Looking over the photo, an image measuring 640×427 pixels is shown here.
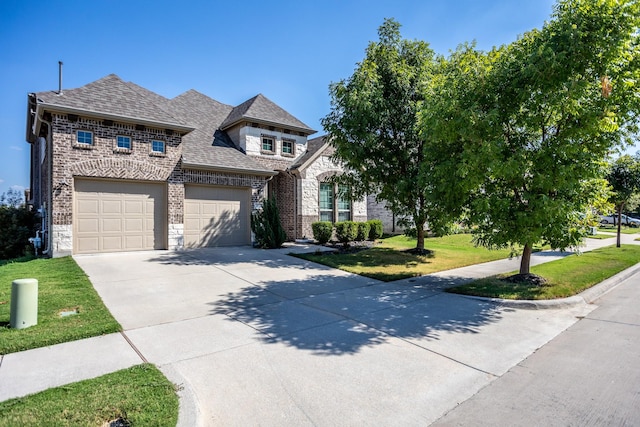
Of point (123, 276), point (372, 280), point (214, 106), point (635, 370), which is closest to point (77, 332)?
point (123, 276)

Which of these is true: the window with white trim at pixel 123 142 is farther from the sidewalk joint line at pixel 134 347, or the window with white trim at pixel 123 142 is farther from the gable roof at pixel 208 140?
the sidewalk joint line at pixel 134 347

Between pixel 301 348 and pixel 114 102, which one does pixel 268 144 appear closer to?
pixel 114 102

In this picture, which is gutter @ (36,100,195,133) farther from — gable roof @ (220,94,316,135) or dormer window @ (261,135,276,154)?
dormer window @ (261,135,276,154)

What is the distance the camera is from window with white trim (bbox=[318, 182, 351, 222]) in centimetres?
1994

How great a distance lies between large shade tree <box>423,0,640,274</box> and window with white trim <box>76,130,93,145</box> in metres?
11.4

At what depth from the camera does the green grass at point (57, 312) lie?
16.5 feet

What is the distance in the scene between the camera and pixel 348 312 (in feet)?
22.2

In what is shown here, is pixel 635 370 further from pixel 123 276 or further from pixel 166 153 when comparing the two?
pixel 166 153

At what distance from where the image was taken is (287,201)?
19453 millimetres

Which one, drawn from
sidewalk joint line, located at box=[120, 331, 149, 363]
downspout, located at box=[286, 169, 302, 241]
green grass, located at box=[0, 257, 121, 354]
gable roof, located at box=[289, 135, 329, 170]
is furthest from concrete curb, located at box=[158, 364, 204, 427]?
gable roof, located at box=[289, 135, 329, 170]

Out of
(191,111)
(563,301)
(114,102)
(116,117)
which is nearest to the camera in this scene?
(563,301)

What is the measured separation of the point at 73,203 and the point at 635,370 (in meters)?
14.7

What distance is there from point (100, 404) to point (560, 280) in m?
10.3

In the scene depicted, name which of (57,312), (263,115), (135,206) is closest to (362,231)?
(263,115)
